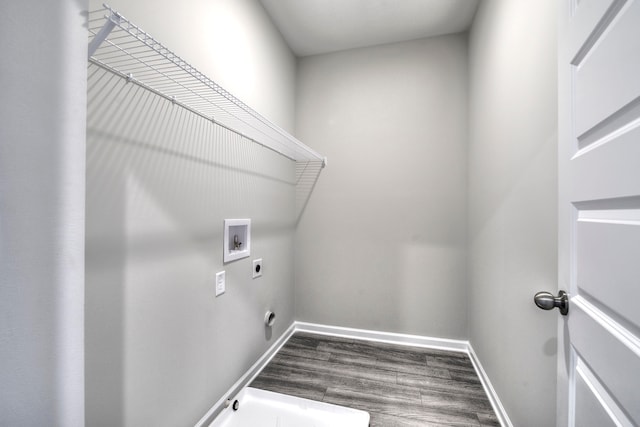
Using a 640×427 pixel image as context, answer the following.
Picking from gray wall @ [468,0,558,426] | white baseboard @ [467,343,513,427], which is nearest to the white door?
gray wall @ [468,0,558,426]

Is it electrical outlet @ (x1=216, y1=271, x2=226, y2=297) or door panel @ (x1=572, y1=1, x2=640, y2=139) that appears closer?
door panel @ (x1=572, y1=1, x2=640, y2=139)

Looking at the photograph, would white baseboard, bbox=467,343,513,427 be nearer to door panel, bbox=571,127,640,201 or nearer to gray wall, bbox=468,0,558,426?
gray wall, bbox=468,0,558,426

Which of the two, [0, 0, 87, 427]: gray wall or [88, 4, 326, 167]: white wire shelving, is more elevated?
[88, 4, 326, 167]: white wire shelving

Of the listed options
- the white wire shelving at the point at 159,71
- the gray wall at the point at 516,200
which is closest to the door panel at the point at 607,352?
the gray wall at the point at 516,200

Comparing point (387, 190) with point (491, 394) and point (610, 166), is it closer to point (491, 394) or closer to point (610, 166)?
point (491, 394)

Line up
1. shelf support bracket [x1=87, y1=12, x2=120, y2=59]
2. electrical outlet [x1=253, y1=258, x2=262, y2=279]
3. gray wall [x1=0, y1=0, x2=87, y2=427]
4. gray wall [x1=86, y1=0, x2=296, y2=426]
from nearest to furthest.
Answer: gray wall [x1=0, y1=0, x2=87, y2=427] → shelf support bracket [x1=87, y1=12, x2=120, y2=59] → gray wall [x1=86, y1=0, x2=296, y2=426] → electrical outlet [x1=253, y1=258, x2=262, y2=279]

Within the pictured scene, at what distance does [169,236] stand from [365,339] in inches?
70.5

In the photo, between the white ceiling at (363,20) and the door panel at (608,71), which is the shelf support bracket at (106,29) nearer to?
the door panel at (608,71)

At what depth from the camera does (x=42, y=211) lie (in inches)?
18.1

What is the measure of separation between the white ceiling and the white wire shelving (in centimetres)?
96

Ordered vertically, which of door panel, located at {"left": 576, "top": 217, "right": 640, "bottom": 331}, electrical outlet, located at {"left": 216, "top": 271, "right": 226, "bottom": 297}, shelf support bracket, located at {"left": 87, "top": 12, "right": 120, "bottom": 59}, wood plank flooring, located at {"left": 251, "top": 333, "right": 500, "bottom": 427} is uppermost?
shelf support bracket, located at {"left": 87, "top": 12, "right": 120, "bottom": 59}

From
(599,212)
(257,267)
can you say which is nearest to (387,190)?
(257,267)

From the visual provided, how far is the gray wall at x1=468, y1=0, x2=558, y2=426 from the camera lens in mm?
974

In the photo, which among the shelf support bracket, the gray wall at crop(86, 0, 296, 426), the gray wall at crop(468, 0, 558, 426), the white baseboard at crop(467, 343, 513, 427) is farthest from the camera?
the white baseboard at crop(467, 343, 513, 427)
